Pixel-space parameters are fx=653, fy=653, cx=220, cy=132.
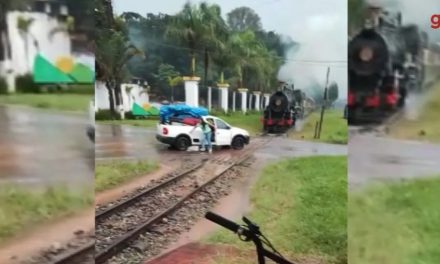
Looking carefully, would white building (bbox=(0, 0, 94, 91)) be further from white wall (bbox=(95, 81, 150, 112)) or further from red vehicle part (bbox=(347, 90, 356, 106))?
red vehicle part (bbox=(347, 90, 356, 106))

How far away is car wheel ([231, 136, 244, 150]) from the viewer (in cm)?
289

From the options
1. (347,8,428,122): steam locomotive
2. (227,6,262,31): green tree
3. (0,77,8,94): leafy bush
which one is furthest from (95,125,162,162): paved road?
(347,8,428,122): steam locomotive

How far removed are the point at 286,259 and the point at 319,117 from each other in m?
0.64

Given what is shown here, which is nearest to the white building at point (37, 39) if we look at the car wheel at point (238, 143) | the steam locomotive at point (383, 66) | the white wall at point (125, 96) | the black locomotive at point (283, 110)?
the white wall at point (125, 96)

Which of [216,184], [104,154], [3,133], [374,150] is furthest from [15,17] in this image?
[374,150]

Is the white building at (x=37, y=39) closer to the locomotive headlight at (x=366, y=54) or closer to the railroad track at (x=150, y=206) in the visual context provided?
the railroad track at (x=150, y=206)

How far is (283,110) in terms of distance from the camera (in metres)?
2.92

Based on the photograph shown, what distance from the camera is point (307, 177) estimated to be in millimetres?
2863

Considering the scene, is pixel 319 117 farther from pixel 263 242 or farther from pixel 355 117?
pixel 263 242

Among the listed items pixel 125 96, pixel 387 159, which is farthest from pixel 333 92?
pixel 125 96

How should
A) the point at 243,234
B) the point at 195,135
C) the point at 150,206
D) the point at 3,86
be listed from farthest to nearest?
the point at 195,135 → the point at 150,206 → the point at 243,234 → the point at 3,86

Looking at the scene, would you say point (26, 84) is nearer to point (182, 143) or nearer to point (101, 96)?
point (101, 96)

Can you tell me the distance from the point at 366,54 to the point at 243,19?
563 millimetres

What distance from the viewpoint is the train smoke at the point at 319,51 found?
110 inches
